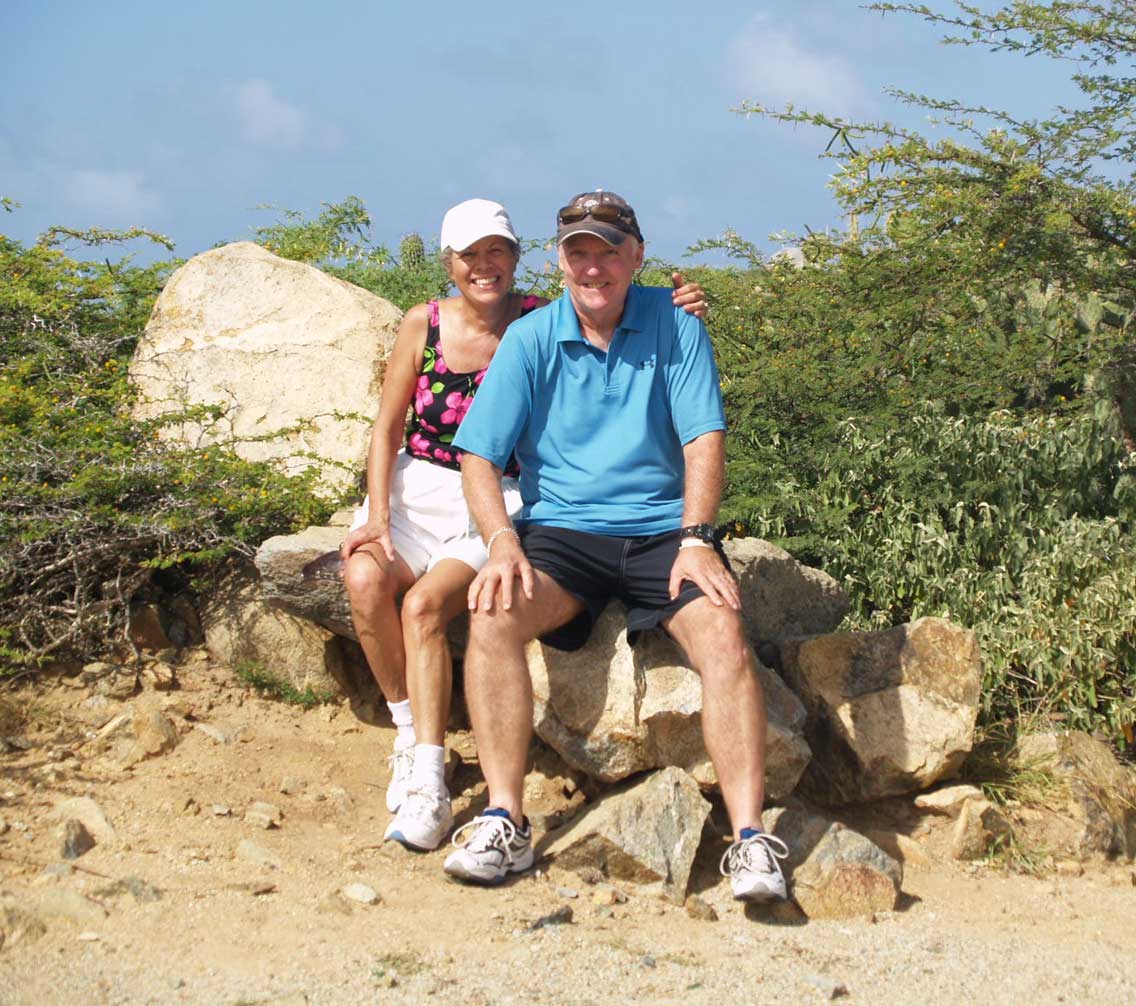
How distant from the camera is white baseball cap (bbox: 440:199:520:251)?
454 centimetres

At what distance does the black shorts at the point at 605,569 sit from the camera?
4.17 meters

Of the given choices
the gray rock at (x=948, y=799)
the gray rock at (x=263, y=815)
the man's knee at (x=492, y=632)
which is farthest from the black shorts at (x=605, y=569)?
the gray rock at (x=948, y=799)

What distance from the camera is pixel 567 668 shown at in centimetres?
441

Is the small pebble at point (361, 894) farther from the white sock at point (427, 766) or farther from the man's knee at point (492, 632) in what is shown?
the man's knee at point (492, 632)

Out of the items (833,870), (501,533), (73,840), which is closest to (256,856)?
(73,840)

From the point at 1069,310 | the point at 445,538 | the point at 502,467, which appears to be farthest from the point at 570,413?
the point at 1069,310

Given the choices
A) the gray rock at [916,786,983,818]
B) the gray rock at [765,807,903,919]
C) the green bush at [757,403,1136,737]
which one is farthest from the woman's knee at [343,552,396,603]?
the green bush at [757,403,1136,737]

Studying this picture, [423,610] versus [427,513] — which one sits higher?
[427,513]

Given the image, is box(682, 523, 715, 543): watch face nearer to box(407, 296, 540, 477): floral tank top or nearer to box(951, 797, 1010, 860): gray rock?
box(407, 296, 540, 477): floral tank top

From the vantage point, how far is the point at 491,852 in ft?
12.5

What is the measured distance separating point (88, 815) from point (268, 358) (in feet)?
9.03

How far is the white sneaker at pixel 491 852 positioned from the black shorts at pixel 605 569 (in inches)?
26.0

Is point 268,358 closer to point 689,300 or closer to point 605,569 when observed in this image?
point 689,300

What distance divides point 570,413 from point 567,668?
857 mm
